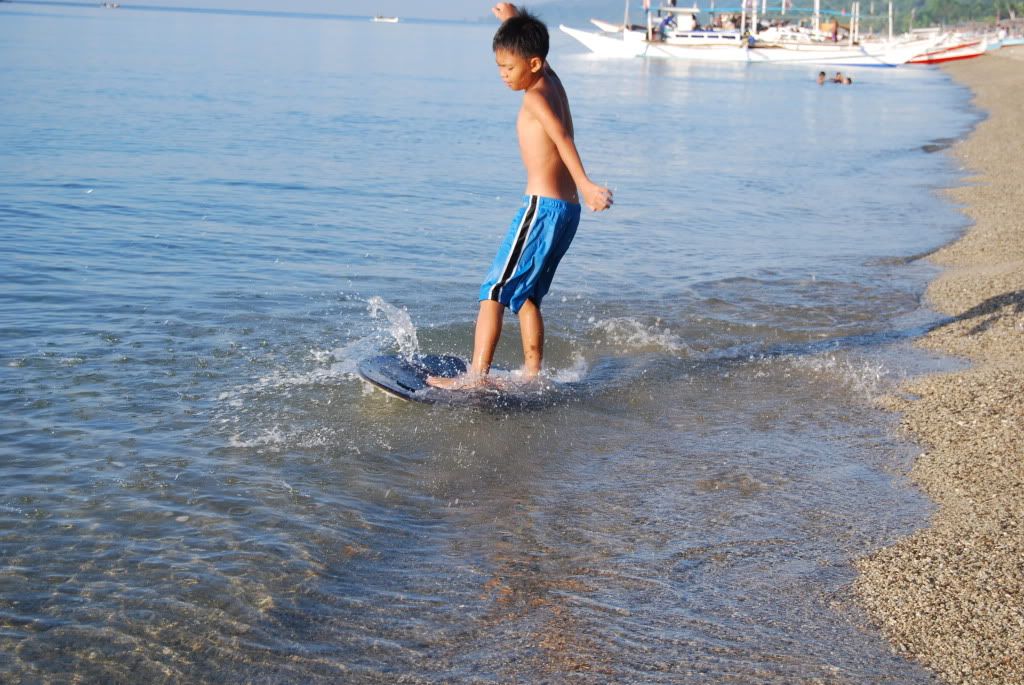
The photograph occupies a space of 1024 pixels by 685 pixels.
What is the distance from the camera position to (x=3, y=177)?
1362 centimetres

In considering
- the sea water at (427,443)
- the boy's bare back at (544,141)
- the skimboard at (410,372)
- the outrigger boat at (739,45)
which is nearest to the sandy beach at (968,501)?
the sea water at (427,443)

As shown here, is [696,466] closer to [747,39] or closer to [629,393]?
[629,393]

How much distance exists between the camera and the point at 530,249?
18.3 feet

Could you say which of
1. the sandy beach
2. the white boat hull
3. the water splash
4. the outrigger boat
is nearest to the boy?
the water splash

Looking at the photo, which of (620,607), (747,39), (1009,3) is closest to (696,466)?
(620,607)

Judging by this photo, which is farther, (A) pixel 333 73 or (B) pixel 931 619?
(A) pixel 333 73

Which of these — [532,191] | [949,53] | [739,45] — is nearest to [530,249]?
[532,191]

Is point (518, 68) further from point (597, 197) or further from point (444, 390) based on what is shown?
point (444, 390)

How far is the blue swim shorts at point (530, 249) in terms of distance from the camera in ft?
18.2

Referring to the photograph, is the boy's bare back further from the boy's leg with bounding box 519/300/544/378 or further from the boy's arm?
the boy's leg with bounding box 519/300/544/378

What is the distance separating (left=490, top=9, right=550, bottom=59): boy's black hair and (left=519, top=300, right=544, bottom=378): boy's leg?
1356 mm

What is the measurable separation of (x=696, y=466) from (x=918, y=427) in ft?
4.11

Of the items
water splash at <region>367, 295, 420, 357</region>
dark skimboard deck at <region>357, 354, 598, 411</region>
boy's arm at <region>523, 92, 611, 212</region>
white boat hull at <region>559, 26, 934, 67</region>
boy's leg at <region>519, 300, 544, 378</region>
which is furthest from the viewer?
white boat hull at <region>559, 26, 934, 67</region>

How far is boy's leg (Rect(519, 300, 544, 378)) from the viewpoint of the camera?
5863 millimetres
